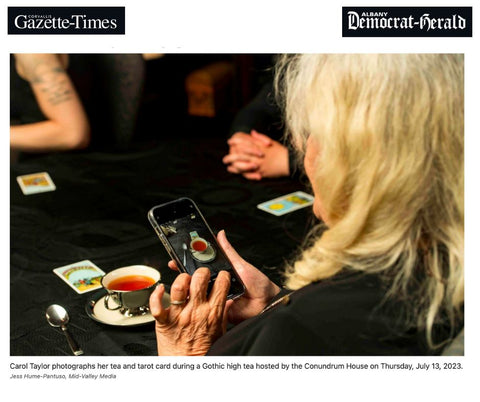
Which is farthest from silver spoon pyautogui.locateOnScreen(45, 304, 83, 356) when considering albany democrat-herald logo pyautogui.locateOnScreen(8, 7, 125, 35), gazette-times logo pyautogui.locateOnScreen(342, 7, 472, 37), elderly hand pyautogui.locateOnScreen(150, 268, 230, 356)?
gazette-times logo pyautogui.locateOnScreen(342, 7, 472, 37)

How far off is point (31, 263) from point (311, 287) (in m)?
0.76

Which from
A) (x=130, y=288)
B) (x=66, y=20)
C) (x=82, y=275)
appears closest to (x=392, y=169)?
(x=130, y=288)

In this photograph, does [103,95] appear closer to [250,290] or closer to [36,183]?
[36,183]

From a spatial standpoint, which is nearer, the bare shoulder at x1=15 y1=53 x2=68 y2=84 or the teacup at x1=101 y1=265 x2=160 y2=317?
the teacup at x1=101 y1=265 x2=160 y2=317

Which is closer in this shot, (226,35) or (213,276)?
(213,276)

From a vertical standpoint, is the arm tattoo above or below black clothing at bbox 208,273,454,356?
above

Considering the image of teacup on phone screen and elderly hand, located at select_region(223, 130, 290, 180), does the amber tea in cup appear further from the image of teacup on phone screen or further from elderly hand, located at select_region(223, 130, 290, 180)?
elderly hand, located at select_region(223, 130, 290, 180)

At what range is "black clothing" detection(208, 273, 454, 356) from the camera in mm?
902

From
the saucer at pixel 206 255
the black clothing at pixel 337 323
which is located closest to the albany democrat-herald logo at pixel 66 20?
the saucer at pixel 206 255

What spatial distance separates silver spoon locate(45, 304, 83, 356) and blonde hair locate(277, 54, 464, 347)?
0.46 m
